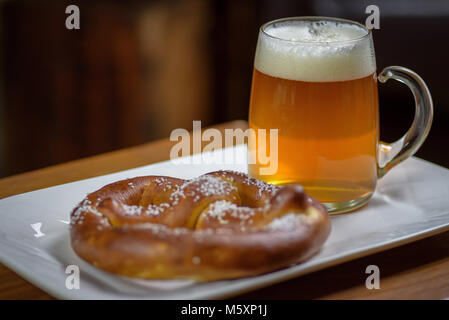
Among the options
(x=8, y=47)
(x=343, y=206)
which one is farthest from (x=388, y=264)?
(x=8, y=47)

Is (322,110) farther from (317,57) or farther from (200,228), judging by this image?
(200,228)

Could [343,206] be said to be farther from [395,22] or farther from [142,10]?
[142,10]

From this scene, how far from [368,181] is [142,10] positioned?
4.09 ft

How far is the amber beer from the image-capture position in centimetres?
77

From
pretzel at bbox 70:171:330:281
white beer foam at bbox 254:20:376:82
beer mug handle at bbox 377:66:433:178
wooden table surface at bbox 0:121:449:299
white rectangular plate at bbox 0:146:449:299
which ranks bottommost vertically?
wooden table surface at bbox 0:121:449:299

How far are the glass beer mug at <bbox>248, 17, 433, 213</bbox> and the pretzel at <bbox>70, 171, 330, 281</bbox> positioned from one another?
0.28 ft

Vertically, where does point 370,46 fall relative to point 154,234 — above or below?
above

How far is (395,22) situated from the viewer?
1494mm

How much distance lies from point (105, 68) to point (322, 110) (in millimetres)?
1260

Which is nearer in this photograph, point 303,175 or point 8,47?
point 303,175

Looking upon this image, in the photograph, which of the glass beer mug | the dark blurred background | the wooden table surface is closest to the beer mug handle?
the glass beer mug

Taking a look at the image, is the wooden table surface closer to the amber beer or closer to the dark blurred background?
the amber beer

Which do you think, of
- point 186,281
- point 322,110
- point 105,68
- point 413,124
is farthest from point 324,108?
point 105,68
